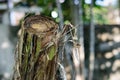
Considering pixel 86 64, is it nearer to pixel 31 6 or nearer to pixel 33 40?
pixel 31 6

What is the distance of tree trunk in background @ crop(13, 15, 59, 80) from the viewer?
2.32 meters

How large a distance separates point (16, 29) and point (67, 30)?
3.36 metres

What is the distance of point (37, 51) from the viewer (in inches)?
91.7

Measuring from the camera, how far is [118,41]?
625 cm

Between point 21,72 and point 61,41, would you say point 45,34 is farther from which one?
point 21,72

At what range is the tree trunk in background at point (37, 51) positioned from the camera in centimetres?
232

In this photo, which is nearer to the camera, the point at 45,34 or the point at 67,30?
the point at 45,34

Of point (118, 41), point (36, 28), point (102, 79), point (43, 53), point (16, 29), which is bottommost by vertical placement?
point (102, 79)

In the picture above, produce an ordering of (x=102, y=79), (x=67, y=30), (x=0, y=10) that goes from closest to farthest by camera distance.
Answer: (x=67, y=30), (x=102, y=79), (x=0, y=10)

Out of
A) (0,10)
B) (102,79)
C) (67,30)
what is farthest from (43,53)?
(0,10)

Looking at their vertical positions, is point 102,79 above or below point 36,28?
below

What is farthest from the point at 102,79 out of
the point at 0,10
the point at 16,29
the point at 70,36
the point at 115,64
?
the point at 0,10

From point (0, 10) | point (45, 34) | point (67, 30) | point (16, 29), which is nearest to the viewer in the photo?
point (45, 34)

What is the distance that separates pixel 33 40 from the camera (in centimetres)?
233
